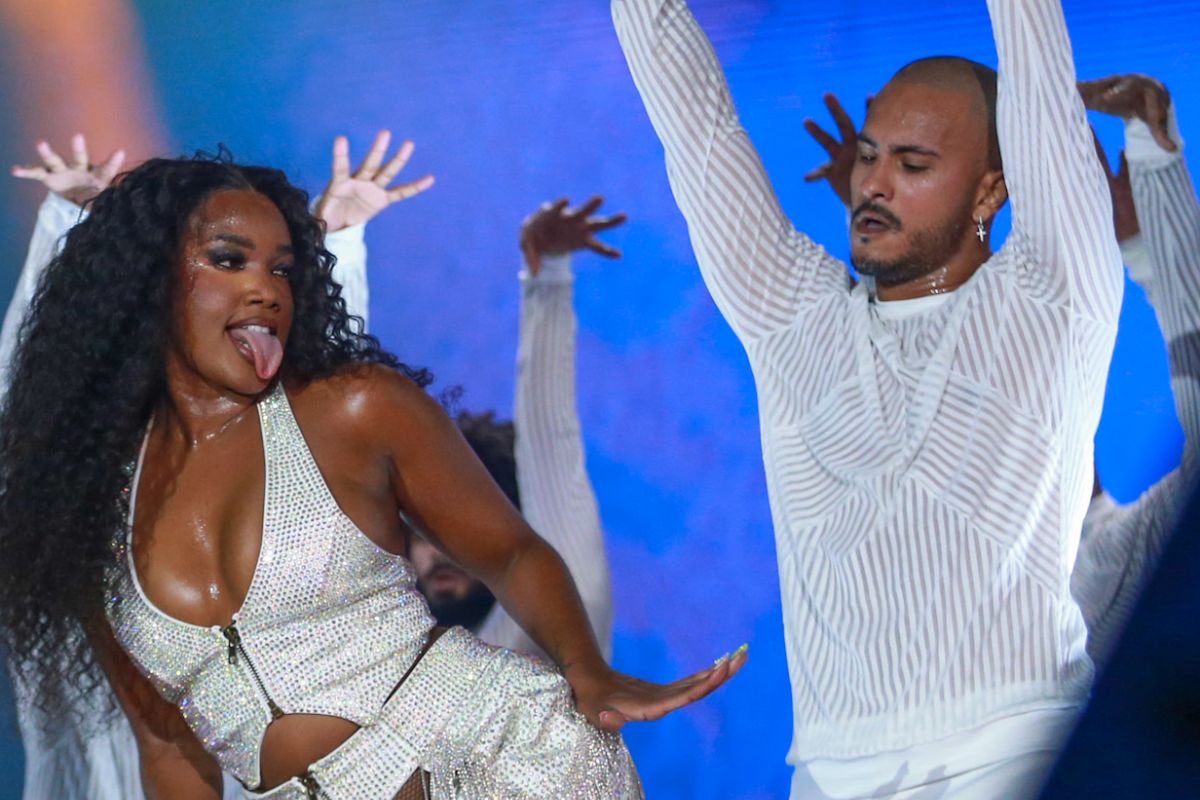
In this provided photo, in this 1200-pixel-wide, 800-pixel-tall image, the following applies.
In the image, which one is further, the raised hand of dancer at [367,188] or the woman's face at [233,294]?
the raised hand of dancer at [367,188]

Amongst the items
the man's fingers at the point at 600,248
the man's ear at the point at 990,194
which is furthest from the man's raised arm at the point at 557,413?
the man's ear at the point at 990,194

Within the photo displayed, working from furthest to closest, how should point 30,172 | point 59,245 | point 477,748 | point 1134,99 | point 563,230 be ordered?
point 30,172, point 563,230, point 59,245, point 1134,99, point 477,748

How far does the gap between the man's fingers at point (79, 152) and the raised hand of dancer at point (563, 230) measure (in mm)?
1072

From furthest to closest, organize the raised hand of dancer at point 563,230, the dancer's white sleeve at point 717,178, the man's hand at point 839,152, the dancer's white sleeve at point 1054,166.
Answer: the raised hand of dancer at point 563,230 → the man's hand at point 839,152 → the dancer's white sleeve at point 717,178 → the dancer's white sleeve at point 1054,166

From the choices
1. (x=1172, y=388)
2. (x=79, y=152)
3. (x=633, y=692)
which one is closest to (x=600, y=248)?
(x=1172, y=388)

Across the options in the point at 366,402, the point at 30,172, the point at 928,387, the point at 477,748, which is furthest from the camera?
the point at 30,172

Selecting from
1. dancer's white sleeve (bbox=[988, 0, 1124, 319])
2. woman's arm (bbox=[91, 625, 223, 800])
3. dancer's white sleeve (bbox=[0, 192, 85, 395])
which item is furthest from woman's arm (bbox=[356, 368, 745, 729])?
dancer's white sleeve (bbox=[0, 192, 85, 395])

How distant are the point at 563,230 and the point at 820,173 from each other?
594mm

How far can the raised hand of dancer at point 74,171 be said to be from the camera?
10.9 ft

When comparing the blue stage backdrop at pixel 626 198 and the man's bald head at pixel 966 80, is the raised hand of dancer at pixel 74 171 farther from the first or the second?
the man's bald head at pixel 966 80

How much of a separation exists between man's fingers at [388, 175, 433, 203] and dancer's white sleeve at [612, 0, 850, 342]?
0.80 m

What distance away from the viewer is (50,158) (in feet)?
11.0

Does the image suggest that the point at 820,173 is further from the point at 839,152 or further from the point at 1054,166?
the point at 1054,166

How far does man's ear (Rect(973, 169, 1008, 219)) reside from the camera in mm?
2400
